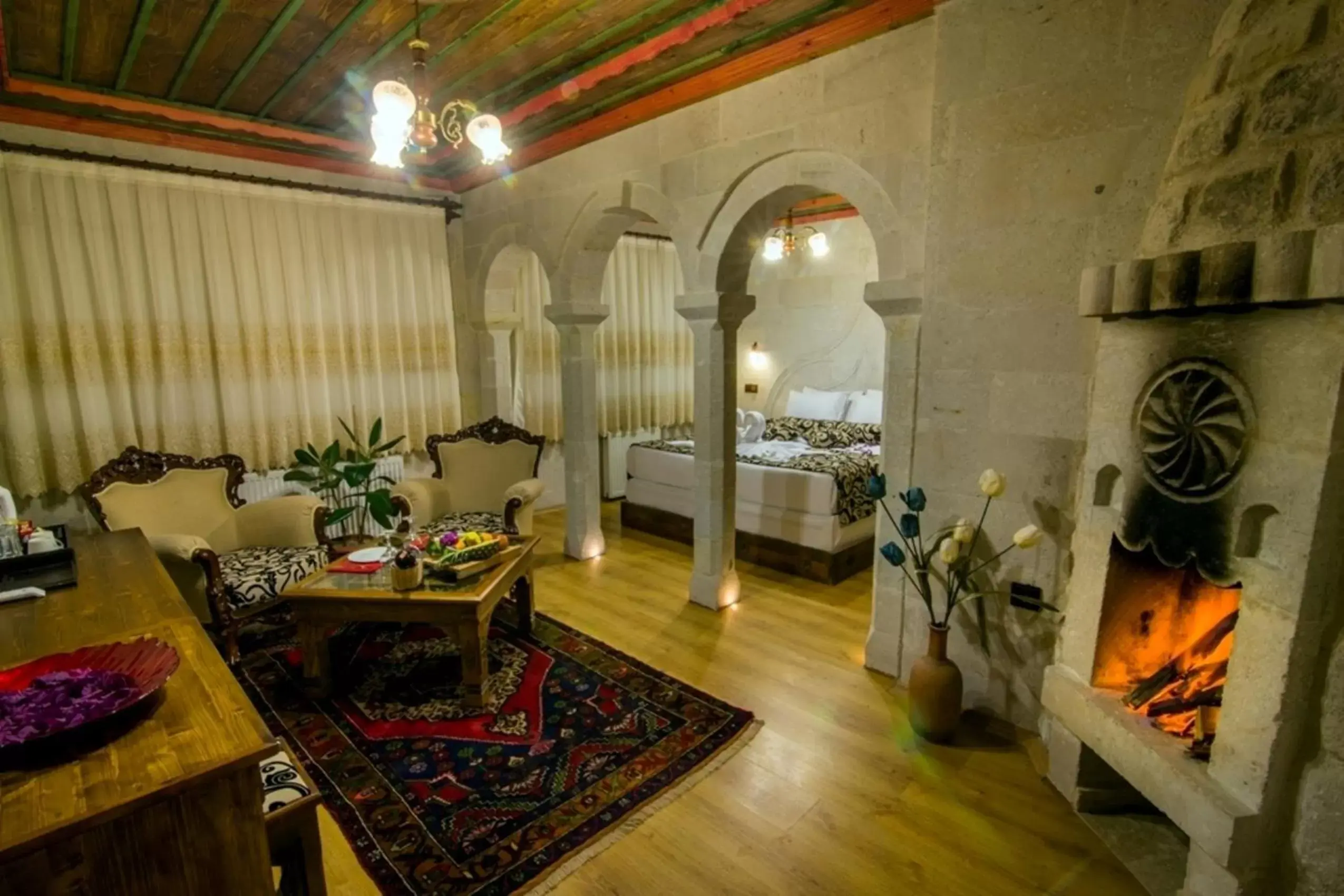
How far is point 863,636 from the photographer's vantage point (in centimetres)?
316

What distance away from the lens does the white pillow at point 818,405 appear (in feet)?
19.9

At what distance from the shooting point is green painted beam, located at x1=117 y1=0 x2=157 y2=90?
2393mm

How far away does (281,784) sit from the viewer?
1.40 metres

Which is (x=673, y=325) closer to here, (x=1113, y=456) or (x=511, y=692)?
(x=511, y=692)

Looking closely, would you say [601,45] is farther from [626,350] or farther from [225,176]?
[626,350]

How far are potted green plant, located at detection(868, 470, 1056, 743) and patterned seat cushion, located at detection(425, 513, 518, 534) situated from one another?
211 cm

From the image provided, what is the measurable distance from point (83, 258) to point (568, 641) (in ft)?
10.7

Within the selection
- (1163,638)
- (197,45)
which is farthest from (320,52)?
(1163,638)

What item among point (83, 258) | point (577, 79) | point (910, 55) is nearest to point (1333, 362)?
point (910, 55)

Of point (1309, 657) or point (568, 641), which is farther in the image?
point (568, 641)

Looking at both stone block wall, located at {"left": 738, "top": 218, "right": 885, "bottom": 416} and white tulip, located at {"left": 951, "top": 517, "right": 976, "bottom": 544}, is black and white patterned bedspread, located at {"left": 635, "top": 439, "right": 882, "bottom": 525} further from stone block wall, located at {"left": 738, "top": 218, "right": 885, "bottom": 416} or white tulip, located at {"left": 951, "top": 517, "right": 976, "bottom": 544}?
stone block wall, located at {"left": 738, "top": 218, "right": 885, "bottom": 416}

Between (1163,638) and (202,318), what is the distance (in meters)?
4.83

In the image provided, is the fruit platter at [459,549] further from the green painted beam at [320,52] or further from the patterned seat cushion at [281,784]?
the green painted beam at [320,52]

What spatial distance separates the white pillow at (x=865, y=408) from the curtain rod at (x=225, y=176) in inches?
149
